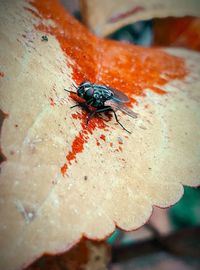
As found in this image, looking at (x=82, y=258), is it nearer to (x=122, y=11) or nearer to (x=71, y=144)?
(x=71, y=144)

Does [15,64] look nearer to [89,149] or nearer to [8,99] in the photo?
[8,99]

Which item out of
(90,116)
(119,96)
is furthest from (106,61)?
(90,116)

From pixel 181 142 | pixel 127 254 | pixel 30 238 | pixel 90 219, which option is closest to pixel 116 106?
pixel 181 142

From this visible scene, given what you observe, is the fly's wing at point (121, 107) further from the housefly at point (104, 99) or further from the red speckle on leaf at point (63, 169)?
the red speckle on leaf at point (63, 169)

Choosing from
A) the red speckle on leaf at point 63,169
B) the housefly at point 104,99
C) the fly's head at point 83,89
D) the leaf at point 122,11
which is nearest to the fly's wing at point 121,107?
the housefly at point 104,99

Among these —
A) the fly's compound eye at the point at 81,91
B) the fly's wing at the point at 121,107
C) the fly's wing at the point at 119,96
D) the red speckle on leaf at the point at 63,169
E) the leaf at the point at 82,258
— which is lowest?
the leaf at the point at 82,258

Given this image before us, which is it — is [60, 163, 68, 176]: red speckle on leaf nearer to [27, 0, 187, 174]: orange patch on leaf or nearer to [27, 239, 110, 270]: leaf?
[27, 0, 187, 174]: orange patch on leaf

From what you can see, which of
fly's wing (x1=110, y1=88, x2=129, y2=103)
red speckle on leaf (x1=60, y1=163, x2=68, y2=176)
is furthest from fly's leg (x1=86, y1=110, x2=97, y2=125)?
red speckle on leaf (x1=60, y1=163, x2=68, y2=176)
